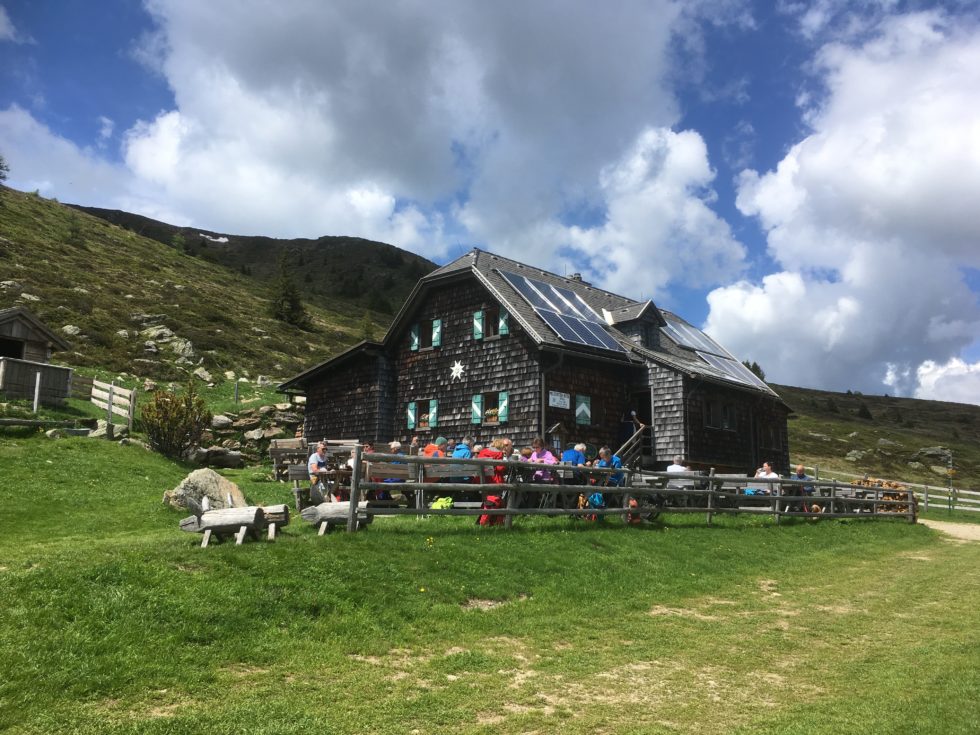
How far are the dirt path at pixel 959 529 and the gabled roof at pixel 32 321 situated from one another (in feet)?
119

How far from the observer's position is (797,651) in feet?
29.9

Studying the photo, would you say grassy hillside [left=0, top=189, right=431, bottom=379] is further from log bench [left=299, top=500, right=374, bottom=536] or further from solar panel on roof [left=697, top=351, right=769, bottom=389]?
log bench [left=299, top=500, right=374, bottom=536]

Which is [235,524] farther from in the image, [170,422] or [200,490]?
[170,422]

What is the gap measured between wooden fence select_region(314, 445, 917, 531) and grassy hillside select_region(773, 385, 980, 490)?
21285 millimetres

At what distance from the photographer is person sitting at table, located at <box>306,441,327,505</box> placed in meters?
13.8

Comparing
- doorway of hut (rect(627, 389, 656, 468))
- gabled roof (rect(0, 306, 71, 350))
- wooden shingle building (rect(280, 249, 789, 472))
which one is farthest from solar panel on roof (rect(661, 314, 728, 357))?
gabled roof (rect(0, 306, 71, 350))

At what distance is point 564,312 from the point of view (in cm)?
2880

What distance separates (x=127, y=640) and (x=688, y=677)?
5.70 metres

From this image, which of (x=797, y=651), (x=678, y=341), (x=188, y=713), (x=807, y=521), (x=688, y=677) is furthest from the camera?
(x=678, y=341)

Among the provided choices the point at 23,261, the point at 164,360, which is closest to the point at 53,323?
the point at 164,360

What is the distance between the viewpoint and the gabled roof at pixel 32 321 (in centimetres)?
3173

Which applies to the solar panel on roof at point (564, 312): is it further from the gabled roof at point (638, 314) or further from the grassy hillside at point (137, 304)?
the grassy hillside at point (137, 304)

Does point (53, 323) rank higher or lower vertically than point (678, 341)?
higher

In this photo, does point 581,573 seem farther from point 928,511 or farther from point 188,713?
point 928,511
